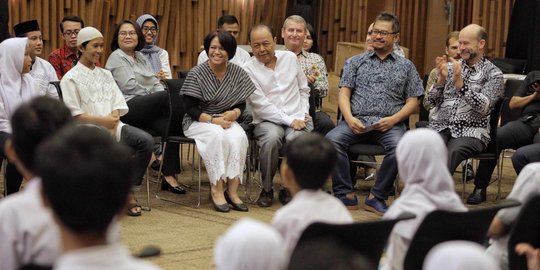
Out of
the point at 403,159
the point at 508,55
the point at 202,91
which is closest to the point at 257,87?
the point at 202,91

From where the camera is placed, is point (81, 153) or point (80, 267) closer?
point (80, 267)

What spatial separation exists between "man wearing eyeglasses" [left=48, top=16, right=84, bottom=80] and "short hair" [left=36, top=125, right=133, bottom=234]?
18.6 feet

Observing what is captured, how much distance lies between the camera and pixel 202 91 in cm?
676

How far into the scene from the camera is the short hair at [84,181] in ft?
6.48

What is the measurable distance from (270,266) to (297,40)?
5855 mm

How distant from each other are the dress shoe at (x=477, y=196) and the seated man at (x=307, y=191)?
3.85 m

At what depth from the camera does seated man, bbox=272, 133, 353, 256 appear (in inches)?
129

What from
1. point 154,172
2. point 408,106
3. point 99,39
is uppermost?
point 99,39

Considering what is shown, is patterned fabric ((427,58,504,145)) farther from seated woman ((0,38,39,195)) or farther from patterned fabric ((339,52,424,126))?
seated woman ((0,38,39,195))

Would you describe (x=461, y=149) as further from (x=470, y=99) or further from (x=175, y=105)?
(x=175, y=105)

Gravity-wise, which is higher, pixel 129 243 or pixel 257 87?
pixel 257 87

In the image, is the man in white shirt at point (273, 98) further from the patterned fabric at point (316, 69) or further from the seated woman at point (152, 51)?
the seated woman at point (152, 51)

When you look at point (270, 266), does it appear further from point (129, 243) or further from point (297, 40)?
point (297, 40)

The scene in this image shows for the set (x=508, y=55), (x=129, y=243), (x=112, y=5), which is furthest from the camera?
(x=508, y=55)
